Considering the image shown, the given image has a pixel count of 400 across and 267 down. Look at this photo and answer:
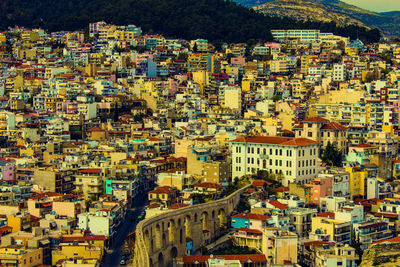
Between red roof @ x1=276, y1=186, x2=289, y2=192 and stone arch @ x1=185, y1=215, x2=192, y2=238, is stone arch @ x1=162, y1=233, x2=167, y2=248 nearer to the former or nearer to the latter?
stone arch @ x1=185, y1=215, x2=192, y2=238

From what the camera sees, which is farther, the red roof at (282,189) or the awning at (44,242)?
the red roof at (282,189)

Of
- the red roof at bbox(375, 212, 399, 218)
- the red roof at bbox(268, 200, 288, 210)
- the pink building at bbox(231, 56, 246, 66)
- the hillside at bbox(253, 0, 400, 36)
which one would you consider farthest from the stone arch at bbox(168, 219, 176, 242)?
the hillside at bbox(253, 0, 400, 36)

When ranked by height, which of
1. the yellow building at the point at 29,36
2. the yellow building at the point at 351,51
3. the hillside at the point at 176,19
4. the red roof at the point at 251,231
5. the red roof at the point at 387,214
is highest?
the hillside at the point at 176,19

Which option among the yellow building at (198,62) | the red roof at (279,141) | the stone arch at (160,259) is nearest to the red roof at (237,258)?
the stone arch at (160,259)

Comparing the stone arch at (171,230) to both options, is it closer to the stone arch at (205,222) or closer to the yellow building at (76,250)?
the stone arch at (205,222)

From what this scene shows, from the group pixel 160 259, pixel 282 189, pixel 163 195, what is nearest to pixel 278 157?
pixel 282 189

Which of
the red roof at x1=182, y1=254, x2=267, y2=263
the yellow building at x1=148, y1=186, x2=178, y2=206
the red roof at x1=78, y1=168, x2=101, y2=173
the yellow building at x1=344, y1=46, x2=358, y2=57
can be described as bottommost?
the red roof at x1=182, y1=254, x2=267, y2=263
